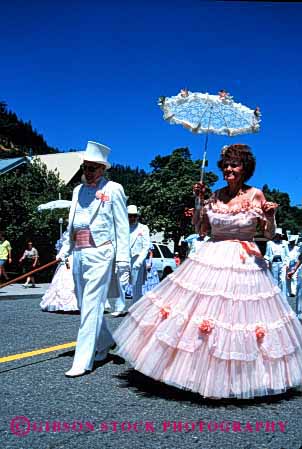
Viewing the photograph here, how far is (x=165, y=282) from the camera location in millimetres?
4770

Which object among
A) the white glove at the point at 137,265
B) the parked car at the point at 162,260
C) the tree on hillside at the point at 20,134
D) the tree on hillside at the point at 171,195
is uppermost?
the tree on hillside at the point at 20,134

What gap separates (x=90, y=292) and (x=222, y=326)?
145cm

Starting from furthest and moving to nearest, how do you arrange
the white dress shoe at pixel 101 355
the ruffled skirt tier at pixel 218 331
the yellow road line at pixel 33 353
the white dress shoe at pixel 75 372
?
1. the yellow road line at pixel 33 353
2. the white dress shoe at pixel 101 355
3. the white dress shoe at pixel 75 372
4. the ruffled skirt tier at pixel 218 331

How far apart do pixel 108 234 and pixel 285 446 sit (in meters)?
2.69

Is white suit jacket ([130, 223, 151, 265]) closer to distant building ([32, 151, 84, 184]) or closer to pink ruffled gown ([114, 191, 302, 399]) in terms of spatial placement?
pink ruffled gown ([114, 191, 302, 399])

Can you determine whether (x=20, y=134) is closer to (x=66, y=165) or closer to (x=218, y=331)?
(x=66, y=165)

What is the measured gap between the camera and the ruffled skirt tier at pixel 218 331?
13.4 feet

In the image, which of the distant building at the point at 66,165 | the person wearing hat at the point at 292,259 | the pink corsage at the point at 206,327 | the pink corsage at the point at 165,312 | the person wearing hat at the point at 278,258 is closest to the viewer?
the pink corsage at the point at 206,327

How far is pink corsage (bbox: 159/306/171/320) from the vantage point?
442 centimetres

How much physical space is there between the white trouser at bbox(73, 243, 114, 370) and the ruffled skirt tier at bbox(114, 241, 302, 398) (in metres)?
0.47

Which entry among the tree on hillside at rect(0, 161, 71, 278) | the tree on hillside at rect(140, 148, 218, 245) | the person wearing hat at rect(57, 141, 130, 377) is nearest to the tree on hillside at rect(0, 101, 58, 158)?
the tree on hillside at rect(140, 148, 218, 245)

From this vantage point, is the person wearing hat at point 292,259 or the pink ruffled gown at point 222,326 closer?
the pink ruffled gown at point 222,326

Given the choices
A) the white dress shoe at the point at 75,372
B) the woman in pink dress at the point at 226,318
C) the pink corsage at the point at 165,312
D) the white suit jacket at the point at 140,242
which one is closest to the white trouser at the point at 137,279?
the white suit jacket at the point at 140,242

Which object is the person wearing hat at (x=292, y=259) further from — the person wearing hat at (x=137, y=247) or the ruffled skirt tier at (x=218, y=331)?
the ruffled skirt tier at (x=218, y=331)
